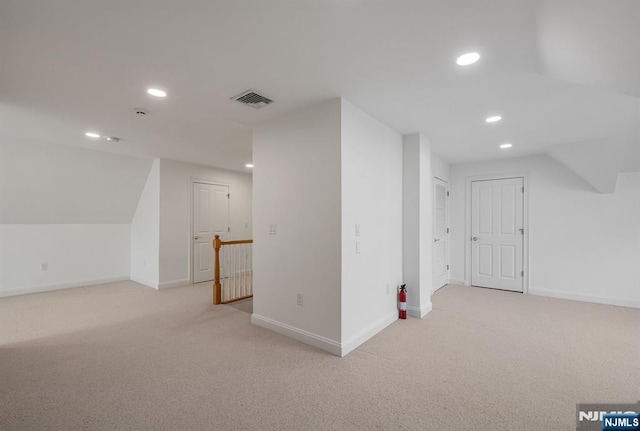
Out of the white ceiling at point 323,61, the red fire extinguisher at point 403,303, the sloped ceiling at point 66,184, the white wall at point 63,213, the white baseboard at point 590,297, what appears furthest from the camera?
the white wall at point 63,213

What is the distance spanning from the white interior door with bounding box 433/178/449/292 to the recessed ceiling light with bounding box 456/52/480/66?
10.3 ft

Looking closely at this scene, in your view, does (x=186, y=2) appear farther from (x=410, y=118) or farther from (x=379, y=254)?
(x=379, y=254)

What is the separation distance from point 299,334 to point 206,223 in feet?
13.0

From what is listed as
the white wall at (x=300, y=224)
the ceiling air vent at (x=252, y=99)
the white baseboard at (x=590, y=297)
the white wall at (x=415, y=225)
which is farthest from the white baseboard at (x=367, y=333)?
the white baseboard at (x=590, y=297)

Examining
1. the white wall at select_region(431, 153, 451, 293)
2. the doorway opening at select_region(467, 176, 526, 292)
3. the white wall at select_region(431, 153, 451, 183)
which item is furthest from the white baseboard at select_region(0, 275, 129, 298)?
the doorway opening at select_region(467, 176, 526, 292)

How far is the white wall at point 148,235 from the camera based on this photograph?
5.32 m

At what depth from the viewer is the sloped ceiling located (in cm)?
430

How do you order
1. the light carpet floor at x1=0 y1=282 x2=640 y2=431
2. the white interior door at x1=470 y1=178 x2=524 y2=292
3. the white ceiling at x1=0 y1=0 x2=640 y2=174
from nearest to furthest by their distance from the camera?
the white ceiling at x1=0 y1=0 x2=640 y2=174, the light carpet floor at x1=0 y1=282 x2=640 y2=431, the white interior door at x1=470 y1=178 x2=524 y2=292

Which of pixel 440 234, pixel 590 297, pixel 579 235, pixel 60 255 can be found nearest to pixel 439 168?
pixel 440 234

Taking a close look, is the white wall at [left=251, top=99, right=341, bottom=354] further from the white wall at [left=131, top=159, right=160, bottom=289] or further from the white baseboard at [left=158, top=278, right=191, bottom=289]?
the white wall at [left=131, top=159, right=160, bottom=289]

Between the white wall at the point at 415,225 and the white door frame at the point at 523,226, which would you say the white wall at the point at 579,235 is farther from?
the white wall at the point at 415,225

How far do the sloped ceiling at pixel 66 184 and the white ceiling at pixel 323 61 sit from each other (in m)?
1.12

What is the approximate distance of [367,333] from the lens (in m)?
3.00

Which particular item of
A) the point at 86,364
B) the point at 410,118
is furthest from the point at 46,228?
the point at 410,118
